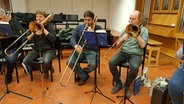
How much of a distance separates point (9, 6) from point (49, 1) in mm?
1710

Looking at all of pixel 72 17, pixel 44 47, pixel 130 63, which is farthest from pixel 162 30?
pixel 72 17

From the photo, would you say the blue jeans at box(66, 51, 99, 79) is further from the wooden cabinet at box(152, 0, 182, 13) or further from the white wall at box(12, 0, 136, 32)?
the white wall at box(12, 0, 136, 32)

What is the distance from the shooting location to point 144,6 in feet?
14.0

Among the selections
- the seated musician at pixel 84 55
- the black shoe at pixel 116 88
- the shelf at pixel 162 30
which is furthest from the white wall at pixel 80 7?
the black shoe at pixel 116 88

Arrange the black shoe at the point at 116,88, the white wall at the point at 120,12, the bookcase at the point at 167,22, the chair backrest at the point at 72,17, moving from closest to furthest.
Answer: the black shoe at the point at 116,88
the bookcase at the point at 167,22
the white wall at the point at 120,12
the chair backrest at the point at 72,17

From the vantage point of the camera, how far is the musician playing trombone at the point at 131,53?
2.10 meters

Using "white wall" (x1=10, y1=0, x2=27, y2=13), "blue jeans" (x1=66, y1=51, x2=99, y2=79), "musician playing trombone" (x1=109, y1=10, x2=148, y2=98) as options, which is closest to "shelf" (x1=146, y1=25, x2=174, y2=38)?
"musician playing trombone" (x1=109, y1=10, x2=148, y2=98)

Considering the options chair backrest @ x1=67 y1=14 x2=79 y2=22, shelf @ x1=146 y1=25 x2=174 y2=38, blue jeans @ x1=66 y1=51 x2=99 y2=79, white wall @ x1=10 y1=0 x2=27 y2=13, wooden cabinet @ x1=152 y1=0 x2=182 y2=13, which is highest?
white wall @ x1=10 y1=0 x2=27 y2=13

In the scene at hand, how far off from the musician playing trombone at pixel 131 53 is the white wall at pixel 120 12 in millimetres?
2897

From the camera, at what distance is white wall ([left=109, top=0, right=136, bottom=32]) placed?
5180mm

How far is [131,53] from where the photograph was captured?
225cm

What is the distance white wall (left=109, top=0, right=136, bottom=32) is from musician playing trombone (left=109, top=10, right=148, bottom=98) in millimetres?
2897

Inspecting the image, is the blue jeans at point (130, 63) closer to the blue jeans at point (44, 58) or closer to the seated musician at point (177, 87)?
the seated musician at point (177, 87)

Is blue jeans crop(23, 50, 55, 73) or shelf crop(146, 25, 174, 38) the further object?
shelf crop(146, 25, 174, 38)
